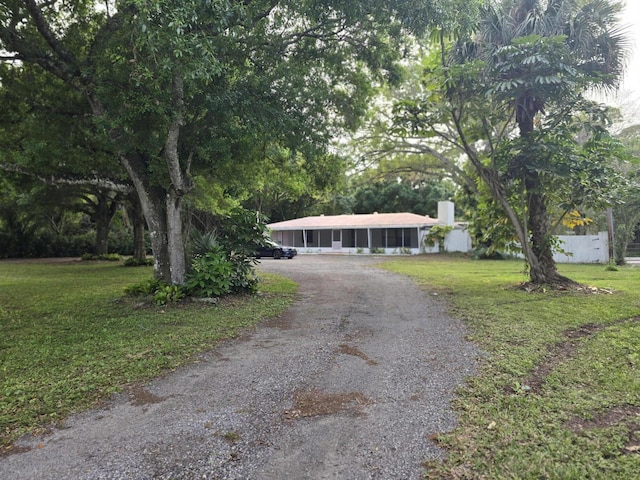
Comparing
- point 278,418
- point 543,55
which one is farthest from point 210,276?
point 543,55

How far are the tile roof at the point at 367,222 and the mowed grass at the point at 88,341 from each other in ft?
52.7

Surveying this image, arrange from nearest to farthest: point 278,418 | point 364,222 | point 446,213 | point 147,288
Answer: point 278,418, point 147,288, point 446,213, point 364,222

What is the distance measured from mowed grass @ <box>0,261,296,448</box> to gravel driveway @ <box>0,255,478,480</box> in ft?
1.30

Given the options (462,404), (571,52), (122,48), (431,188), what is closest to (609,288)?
(571,52)

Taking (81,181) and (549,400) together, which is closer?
(549,400)

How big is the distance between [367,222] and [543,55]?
63.6 feet

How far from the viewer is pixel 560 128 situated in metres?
9.00

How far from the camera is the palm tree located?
8117 millimetres

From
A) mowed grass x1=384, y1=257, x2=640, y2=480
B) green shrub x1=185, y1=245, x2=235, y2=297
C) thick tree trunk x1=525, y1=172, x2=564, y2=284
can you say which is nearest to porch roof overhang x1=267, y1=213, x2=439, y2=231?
thick tree trunk x1=525, y1=172, x2=564, y2=284

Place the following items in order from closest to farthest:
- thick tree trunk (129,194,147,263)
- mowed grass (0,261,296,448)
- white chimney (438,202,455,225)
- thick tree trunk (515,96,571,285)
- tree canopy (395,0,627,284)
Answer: mowed grass (0,261,296,448), tree canopy (395,0,627,284), thick tree trunk (515,96,571,285), thick tree trunk (129,194,147,263), white chimney (438,202,455,225)

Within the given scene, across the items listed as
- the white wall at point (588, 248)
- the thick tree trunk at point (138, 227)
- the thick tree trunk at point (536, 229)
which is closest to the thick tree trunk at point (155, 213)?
the thick tree trunk at point (536, 229)

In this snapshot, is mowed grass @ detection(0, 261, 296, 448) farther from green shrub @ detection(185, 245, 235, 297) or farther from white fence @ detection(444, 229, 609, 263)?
white fence @ detection(444, 229, 609, 263)

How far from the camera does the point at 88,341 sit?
18.6 ft

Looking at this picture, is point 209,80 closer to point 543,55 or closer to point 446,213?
point 543,55
